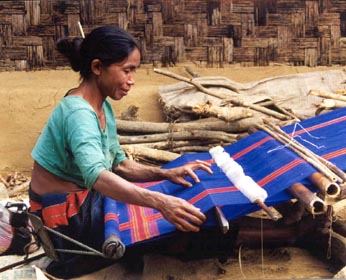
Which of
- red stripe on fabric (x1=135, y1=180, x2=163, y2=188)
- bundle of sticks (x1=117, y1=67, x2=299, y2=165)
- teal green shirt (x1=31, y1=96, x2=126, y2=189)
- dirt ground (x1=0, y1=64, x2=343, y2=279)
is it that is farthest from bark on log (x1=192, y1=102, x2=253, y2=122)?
teal green shirt (x1=31, y1=96, x2=126, y2=189)

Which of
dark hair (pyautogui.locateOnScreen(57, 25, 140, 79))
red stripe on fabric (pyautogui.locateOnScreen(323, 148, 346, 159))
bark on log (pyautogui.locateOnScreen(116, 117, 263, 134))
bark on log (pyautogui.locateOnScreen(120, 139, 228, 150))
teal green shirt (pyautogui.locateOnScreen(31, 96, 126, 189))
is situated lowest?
bark on log (pyautogui.locateOnScreen(120, 139, 228, 150))

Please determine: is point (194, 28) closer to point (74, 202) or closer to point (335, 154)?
point (335, 154)

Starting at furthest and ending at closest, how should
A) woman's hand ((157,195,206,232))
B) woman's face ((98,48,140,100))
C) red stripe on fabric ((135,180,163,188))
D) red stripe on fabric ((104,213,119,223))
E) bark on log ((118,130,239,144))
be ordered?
bark on log ((118,130,239,144)) → red stripe on fabric ((135,180,163,188)) → red stripe on fabric ((104,213,119,223)) → woman's face ((98,48,140,100)) → woman's hand ((157,195,206,232))

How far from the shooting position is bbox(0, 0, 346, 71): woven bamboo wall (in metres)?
6.50

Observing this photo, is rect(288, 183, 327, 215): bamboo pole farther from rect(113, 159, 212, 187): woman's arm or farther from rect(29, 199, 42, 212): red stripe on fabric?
rect(29, 199, 42, 212): red stripe on fabric

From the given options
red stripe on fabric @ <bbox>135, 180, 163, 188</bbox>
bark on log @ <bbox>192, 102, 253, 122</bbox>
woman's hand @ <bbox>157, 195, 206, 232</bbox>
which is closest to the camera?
woman's hand @ <bbox>157, 195, 206, 232</bbox>

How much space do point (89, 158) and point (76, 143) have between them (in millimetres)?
107

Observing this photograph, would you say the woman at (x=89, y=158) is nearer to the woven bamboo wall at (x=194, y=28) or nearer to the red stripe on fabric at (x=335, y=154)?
the red stripe on fabric at (x=335, y=154)

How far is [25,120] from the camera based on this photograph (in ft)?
20.9

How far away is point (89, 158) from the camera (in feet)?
13.1

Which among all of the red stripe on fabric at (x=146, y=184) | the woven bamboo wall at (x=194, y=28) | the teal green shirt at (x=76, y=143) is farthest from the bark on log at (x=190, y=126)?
the teal green shirt at (x=76, y=143)

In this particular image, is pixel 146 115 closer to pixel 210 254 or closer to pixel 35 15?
pixel 35 15

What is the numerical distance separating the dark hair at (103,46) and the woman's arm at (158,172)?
0.68 meters

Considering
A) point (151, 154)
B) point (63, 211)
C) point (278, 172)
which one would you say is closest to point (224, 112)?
point (151, 154)
